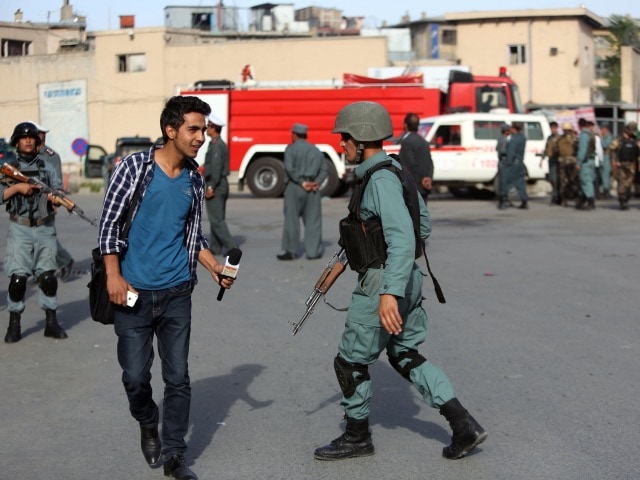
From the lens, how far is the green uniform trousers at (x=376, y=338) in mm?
5156

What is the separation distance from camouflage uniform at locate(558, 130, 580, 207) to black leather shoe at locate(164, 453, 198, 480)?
18583mm

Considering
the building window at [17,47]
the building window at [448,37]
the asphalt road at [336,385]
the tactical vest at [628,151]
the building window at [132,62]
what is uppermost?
the building window at [448,37]

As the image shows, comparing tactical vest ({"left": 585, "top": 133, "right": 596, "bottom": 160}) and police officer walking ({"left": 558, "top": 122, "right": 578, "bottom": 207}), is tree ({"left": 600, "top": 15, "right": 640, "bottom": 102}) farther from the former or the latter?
tactical vest ({"left": 585, "top": 133, "right": 596, "bottom": 160})

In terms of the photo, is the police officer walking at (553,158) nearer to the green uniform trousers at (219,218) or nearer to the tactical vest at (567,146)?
the tactical vest at (567,146)

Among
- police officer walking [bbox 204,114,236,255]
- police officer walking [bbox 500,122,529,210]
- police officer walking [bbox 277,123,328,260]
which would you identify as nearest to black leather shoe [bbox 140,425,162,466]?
police officer walking [bbox 204,114,236,255]

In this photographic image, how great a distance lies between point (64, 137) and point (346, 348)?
45319 millimetres

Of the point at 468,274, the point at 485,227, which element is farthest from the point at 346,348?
the point at 485,227

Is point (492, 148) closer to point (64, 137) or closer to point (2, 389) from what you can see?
point (2, 389)

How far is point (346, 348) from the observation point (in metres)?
5.28

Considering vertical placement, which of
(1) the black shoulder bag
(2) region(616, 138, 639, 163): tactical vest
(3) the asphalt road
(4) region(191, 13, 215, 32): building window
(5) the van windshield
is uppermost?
(4) region(191, 13, 215, 32): building window

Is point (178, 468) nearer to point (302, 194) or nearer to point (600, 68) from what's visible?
point (302, 194)

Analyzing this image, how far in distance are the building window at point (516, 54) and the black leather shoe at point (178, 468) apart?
50951mm

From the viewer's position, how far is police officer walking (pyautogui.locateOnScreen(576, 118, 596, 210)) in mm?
21750

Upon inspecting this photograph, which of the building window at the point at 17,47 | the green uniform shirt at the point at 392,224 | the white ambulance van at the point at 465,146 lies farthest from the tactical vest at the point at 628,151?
the building window at the point at 17,47
